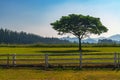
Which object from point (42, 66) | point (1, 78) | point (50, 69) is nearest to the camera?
point (1, 78)

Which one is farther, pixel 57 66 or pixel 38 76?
pixel 57 66

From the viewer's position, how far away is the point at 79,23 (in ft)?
261

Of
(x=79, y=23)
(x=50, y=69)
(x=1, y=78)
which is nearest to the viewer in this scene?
(x=1, y=78)

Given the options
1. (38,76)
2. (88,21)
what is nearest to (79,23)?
(88,21)

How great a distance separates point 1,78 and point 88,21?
59565mm

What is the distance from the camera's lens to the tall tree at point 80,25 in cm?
7919

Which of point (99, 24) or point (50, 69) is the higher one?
point (99, 24)

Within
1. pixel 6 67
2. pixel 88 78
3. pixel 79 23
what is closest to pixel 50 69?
pixel 6 67

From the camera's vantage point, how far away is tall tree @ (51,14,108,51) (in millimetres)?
79188

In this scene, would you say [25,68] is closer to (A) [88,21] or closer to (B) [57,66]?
(B) [57,66]

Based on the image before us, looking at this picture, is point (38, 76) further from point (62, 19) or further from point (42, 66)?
point (62, 19)

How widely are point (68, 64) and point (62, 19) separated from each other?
5210 centimetres

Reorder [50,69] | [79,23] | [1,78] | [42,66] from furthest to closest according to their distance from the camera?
1. [79,23]
2. [42,66]
3. [50,69]
4. [1,78]

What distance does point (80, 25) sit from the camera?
261 feet
